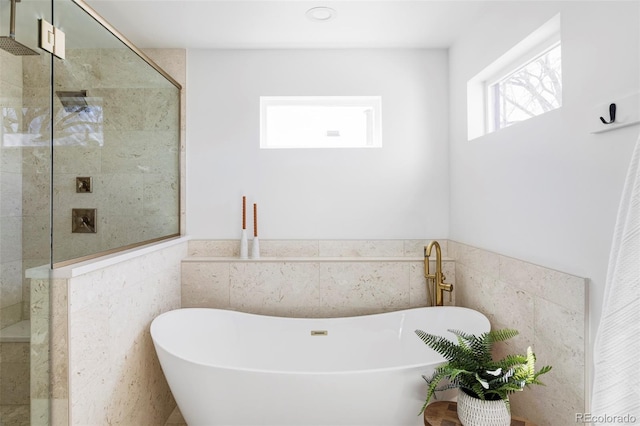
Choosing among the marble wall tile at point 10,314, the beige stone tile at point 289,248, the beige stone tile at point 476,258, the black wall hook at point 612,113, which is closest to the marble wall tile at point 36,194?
the marble wall tile at point 10,314

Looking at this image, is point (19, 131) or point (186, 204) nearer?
point (19, 131)

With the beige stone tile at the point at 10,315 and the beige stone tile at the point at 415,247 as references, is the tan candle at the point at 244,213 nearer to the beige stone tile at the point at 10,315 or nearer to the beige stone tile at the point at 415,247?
the beige stone tile at the point at 415,247

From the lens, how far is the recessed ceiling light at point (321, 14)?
2051mm

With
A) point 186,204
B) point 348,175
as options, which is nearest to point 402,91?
point 348,175

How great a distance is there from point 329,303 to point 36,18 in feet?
6.80

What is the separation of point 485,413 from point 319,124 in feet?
6.85

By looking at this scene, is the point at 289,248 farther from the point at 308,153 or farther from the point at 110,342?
the point at 110,342

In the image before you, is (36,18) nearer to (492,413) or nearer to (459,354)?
(459,354)

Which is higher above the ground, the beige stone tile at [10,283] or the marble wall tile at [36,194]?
the marble wall tile at [36,194]

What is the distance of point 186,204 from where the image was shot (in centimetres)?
261

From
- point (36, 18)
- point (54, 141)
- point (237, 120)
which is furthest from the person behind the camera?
point (237, 120)

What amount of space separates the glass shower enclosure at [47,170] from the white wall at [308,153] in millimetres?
710

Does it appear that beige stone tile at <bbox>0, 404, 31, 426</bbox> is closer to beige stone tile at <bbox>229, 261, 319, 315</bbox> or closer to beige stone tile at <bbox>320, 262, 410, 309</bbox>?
beige stone tile at <bbox>229, 261, 319, 315</bbox>

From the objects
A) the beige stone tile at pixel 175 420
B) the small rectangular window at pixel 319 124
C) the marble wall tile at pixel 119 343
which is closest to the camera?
the marble wall tile at pixel 119 343
